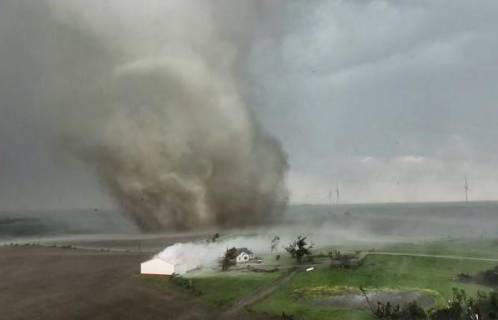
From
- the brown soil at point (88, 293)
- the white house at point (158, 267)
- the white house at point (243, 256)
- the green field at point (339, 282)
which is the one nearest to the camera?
the green field at point (339, 282)

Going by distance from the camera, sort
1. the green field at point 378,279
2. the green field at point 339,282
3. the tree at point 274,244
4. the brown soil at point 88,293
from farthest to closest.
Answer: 1. the tree at point 274,244
2. the brown soil at point 88,293
3. the green field at point 339,282
4. the green field at point 378,279

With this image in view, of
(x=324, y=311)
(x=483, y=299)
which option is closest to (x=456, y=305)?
(x=483, y=299)

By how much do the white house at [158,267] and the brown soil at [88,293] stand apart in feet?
5.38

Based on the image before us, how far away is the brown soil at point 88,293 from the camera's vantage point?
51625 millimetres

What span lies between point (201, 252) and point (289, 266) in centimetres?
1460

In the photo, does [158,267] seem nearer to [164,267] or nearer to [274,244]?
[164,267]

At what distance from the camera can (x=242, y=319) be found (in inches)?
1869

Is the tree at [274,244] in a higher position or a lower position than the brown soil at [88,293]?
higher

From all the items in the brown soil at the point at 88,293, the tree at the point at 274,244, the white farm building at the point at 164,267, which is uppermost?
the tree at the point at 274,244

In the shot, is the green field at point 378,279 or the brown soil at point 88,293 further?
the brown soil at point 88,293

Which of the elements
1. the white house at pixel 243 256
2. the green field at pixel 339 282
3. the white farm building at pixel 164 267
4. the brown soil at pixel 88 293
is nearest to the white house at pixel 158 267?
the white farm building at pixel 164 267

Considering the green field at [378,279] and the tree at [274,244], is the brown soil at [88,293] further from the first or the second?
the tree at [274,244]

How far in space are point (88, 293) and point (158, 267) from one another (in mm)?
10472

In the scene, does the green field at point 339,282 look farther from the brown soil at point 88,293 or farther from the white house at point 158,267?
the white house at point 158,267
